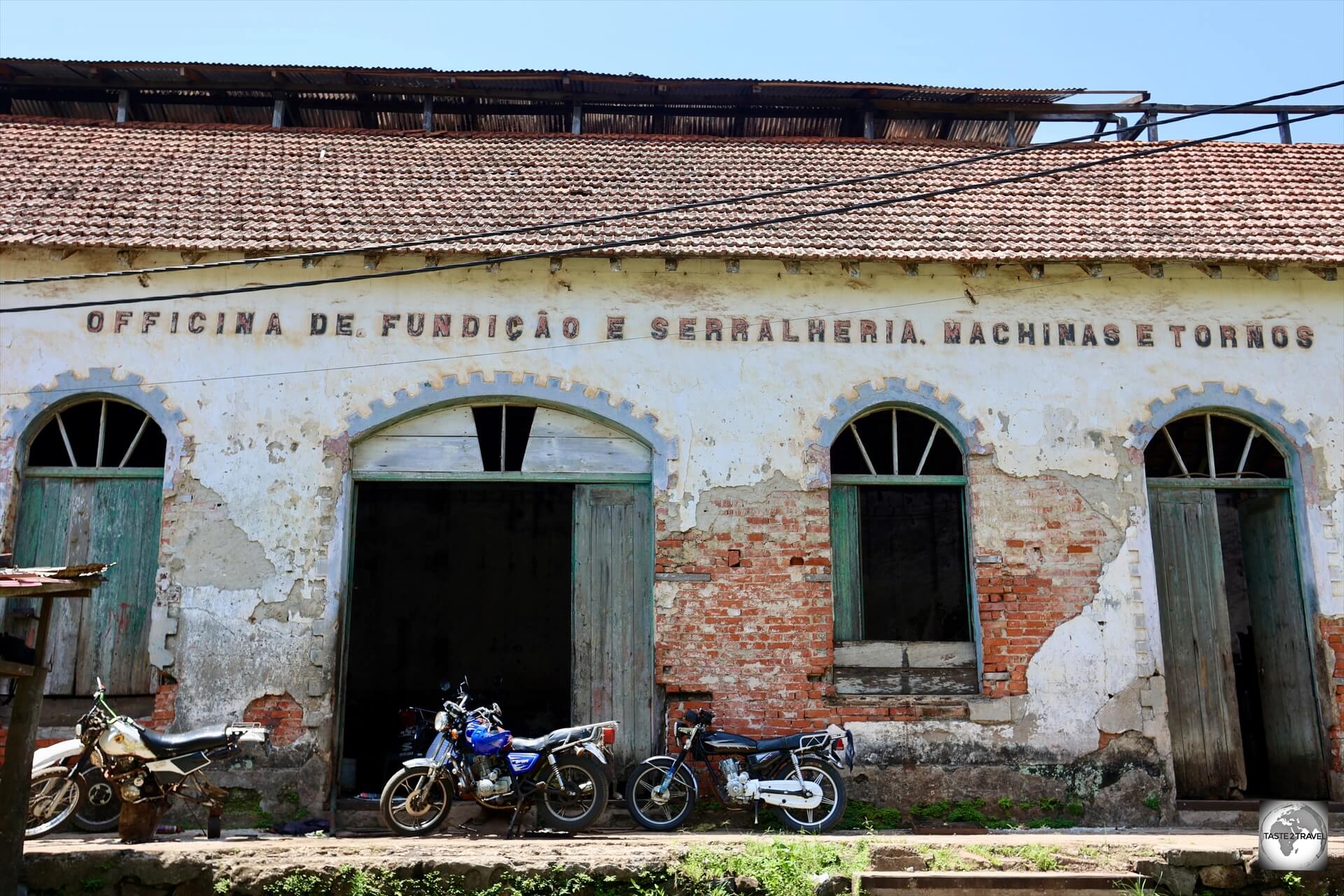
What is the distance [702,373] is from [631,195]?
1996 millimetres

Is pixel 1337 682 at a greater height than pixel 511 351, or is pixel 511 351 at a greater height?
pixel 511 351

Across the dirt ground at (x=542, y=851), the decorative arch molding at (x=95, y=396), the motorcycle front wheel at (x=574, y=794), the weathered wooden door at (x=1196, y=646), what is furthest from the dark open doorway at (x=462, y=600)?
the weathered wooden door at (x=1196, y=646)

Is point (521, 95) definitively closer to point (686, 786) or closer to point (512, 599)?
point (512, 599)

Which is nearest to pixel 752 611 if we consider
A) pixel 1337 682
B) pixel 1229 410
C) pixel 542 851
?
pixel 542 851

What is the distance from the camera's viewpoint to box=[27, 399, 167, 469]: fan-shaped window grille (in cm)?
1020

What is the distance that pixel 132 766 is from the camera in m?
8.21

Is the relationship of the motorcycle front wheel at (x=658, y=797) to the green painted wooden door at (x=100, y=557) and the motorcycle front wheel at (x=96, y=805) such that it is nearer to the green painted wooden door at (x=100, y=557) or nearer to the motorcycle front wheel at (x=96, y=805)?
the motorcycle front wheel at (x=96, y=805)

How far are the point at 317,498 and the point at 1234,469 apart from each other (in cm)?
810

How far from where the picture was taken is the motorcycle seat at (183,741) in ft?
27.1

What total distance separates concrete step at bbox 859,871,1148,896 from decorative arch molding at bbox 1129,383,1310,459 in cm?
448

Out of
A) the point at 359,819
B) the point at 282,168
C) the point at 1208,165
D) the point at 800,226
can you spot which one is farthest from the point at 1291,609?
the point at 282,168

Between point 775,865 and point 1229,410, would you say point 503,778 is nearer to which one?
point 775,865
